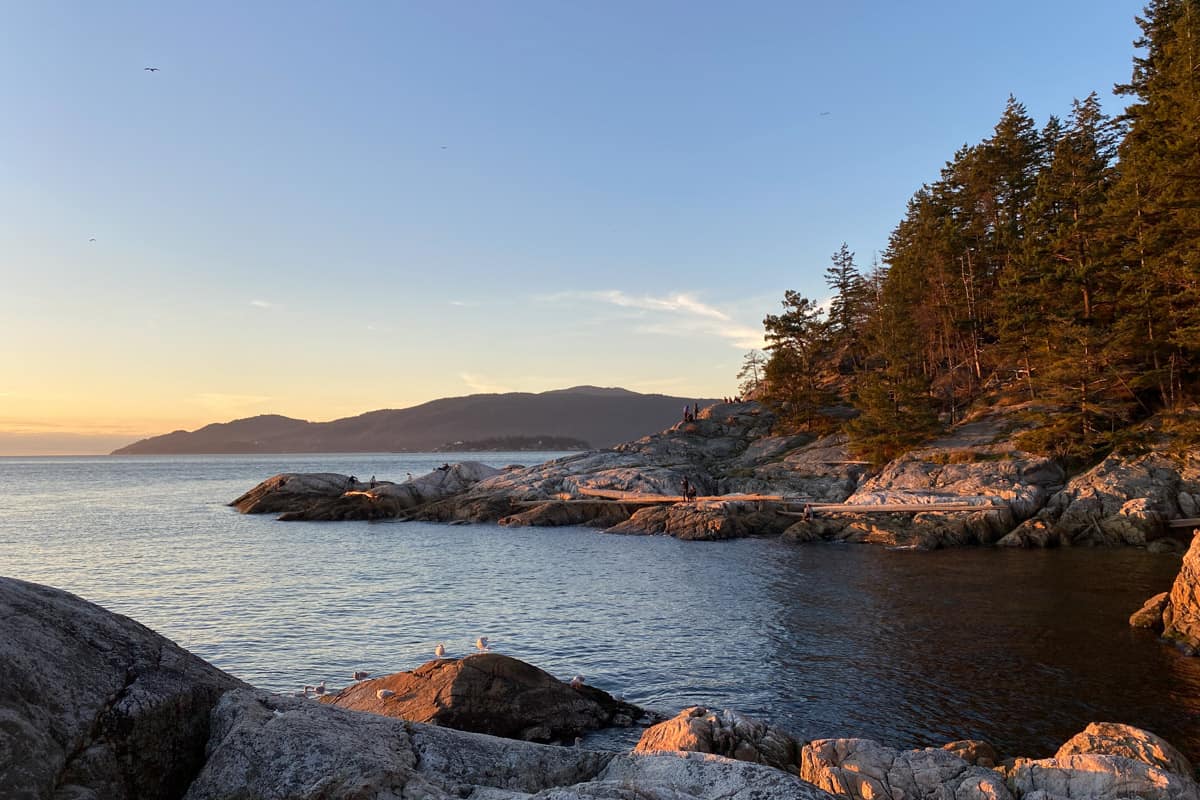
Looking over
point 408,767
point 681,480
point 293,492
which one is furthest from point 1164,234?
point 293,492

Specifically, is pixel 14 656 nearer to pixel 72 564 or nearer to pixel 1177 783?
pixel 1177 783

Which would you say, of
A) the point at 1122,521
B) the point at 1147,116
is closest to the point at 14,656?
the point at 1122,521

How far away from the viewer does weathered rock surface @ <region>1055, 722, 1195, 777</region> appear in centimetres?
1105

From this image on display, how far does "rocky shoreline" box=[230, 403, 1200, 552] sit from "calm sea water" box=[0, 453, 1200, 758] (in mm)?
2838

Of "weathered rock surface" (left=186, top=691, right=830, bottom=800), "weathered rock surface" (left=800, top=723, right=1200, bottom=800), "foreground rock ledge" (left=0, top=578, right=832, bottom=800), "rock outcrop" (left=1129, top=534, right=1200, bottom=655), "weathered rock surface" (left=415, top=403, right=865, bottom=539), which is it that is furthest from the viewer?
"weathered rock surface" (left=415, top=403, right=865, bottom=539)

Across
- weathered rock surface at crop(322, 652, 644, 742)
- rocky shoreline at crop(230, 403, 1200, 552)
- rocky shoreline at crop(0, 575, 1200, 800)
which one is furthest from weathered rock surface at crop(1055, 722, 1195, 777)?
rocky shoreline at crop(230, 403, 1200, 552)

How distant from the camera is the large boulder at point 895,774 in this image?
10156mm

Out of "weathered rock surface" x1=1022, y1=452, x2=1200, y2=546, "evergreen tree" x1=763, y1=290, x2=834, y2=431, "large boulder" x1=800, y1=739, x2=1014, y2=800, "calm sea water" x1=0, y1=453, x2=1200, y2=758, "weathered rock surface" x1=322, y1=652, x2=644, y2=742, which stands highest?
"evergreen tree" x1=763, y1=290, x2=834, y2=431

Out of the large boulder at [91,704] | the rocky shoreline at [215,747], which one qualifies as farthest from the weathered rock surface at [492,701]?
the large boulder at [91,704]

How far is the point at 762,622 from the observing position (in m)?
25.5

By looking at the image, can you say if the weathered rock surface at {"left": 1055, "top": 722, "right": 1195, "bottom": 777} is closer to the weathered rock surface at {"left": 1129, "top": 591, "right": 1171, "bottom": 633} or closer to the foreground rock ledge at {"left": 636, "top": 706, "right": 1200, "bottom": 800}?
the foreground rock ledge at {"left": 636, "top": 706, "right": 1200, "bottom": 800}

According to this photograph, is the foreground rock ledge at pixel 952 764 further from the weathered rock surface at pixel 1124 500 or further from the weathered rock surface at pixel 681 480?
the weathered rock surface at pixel 681 480

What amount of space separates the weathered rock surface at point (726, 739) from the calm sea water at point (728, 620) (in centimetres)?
345

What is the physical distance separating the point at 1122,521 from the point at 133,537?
65949 mm
